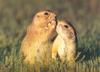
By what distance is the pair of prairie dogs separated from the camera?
7461mm

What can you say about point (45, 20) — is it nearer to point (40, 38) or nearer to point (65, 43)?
point (40, 38)

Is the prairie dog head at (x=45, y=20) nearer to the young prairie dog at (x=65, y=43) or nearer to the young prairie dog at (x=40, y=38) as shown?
the young prairie dog at (x=40, y=38)

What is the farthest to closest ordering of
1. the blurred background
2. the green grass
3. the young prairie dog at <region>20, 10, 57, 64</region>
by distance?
the blurred background → the young prairie dog at <region>20, 10, 57, 64</region> → the green grass

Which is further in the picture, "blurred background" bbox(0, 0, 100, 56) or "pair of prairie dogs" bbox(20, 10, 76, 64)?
"blurred background" bbox(0, 0, 100, 56)

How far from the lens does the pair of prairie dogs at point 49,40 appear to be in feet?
24.5

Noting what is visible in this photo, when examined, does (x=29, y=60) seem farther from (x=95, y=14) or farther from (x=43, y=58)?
(x=95, y=14)

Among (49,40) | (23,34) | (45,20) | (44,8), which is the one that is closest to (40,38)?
(49,40)

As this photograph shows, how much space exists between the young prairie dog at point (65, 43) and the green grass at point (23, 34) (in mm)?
156

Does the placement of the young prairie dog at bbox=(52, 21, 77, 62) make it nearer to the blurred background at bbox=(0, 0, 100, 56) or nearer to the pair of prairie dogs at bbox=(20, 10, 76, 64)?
the pair of prairie dogs at bbox=(20, 10, 76, 64)

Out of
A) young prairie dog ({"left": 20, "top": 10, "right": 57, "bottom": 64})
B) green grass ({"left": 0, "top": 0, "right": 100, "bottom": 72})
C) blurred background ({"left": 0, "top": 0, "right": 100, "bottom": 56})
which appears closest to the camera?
green grass ({"left": 0, "top": 0, "right": 100, "bottom": 72})

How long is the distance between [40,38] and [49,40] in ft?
0.37

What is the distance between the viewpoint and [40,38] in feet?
24.5

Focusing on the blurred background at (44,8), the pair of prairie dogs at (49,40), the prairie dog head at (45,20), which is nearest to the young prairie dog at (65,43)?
the pair of prairie dogs at (49,40)

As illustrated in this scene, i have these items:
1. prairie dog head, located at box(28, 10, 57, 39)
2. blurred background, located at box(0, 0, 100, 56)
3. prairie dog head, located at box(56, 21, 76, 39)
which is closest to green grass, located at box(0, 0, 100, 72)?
blurred background, located at box(0, 0, 100, 56)
